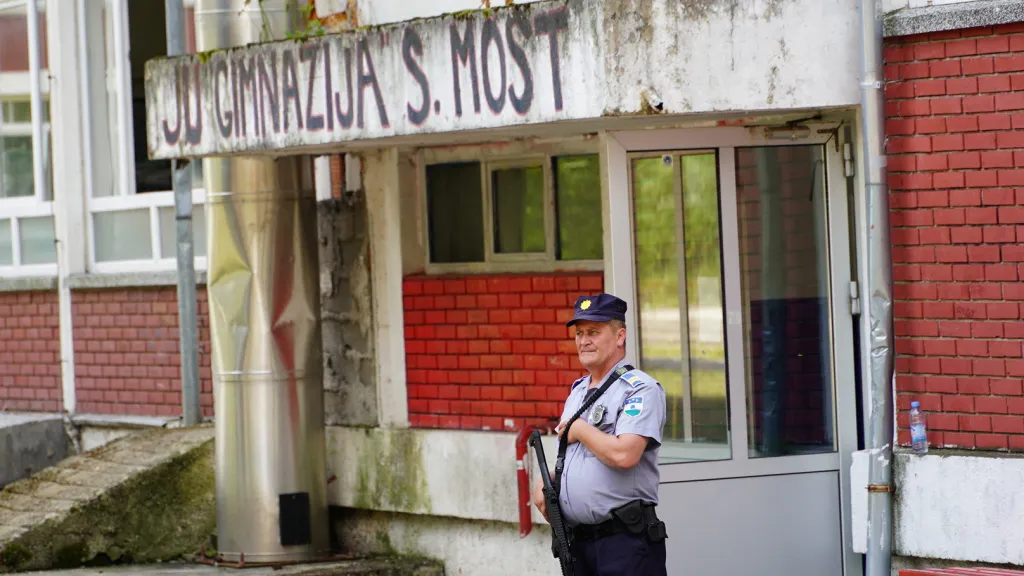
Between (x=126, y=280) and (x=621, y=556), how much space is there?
6.07 metres

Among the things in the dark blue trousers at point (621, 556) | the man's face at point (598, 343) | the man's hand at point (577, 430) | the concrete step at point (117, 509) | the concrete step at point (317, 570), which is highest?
the man's face at point (598, 343)

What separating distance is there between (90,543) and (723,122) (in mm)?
4367

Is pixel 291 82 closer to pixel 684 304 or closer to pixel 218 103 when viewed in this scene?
pixel 218 103

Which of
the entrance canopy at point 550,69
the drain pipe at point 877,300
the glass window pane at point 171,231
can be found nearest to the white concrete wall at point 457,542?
the drain pipe at point 877,300

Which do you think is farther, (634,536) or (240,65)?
(240,65)

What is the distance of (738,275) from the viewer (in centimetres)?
704

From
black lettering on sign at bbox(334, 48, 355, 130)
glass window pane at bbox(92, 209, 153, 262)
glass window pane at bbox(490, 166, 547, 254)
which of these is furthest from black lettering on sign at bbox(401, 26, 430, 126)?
glass window pane at bbox(92, 209, 153, 262)

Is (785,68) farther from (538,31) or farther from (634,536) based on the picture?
(634,536)

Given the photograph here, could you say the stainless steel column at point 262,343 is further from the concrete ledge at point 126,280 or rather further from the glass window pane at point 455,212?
the concrete ledge at point 126,280

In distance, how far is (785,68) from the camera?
6.36 m

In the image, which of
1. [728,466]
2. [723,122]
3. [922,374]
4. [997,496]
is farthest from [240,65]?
[997,496]

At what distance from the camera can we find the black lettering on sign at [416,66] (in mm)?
6949

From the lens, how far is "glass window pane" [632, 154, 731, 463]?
702cm

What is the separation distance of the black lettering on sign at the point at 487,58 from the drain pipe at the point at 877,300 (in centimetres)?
157
